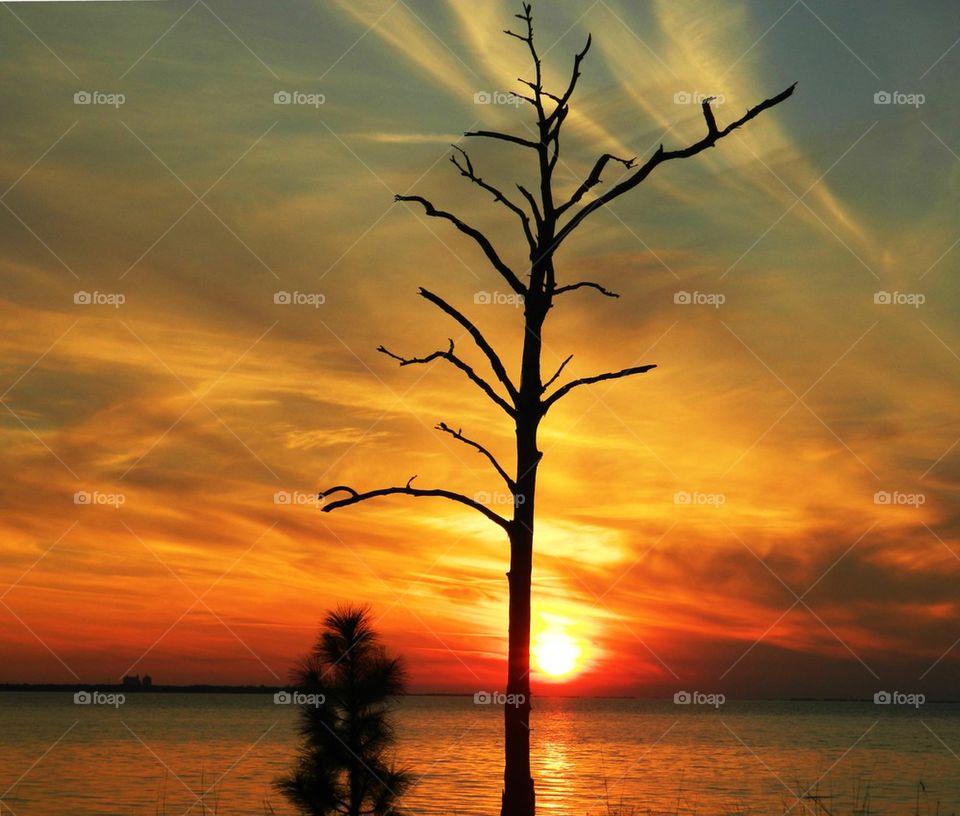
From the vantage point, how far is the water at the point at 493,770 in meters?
32.8

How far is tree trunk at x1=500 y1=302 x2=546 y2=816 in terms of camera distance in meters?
9.52

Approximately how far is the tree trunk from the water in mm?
4221

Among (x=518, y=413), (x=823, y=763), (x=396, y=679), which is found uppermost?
(x=518, y=413)

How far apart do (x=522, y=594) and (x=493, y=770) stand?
39873 millimetres

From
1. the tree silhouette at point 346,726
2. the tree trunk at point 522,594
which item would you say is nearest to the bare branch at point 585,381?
the tree trunk at point 522,594

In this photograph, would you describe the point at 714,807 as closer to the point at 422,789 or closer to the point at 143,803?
the point at 422,789

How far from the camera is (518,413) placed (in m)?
9.85

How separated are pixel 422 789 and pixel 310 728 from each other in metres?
28.4

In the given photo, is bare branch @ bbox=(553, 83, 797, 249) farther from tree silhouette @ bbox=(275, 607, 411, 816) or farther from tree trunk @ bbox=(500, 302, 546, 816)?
tree silhouette @ bbox=(275, 607, 411, 816)

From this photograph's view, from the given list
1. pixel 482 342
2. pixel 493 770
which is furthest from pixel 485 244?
pixel 493 770

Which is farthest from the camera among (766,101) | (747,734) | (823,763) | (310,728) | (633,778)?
(747,734)

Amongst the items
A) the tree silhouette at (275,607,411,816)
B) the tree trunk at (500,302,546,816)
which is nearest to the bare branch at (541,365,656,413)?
the tree trunk at (500,302,546,816)

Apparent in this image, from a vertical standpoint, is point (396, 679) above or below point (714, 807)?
above

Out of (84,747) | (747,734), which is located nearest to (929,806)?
(84,747)
